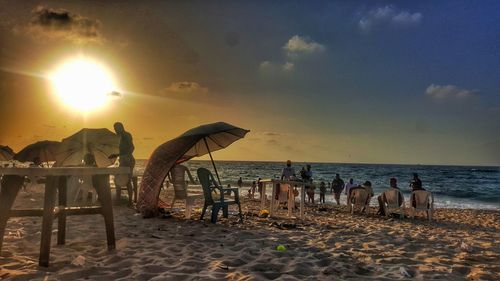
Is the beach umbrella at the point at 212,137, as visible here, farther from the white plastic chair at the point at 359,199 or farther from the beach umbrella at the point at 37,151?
the beach umbrella at the point at 37,151

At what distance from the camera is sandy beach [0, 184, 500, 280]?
4352 mm

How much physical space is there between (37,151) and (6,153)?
19.2 ft

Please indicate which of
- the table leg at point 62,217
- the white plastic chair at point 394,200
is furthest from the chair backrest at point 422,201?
the table leg at point 62,217

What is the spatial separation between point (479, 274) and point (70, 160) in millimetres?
11674

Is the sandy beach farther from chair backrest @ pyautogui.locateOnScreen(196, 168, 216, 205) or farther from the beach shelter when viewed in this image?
the beach shelter

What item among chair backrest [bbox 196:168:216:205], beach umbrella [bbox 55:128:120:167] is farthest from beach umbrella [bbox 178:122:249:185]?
beach umbrella [bbox 55:128:120:167]

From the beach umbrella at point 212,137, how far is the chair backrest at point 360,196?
18.0 ft

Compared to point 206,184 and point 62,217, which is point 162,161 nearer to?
point 206,184

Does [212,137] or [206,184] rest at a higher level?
[212,137]

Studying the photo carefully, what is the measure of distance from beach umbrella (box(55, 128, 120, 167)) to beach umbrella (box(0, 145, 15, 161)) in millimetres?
8347

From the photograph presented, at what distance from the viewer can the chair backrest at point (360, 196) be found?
43.2ft

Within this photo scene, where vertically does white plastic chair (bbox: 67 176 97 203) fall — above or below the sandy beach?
above

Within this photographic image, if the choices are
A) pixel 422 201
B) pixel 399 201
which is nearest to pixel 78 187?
pixel 399 201

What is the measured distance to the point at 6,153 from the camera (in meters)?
19.0
